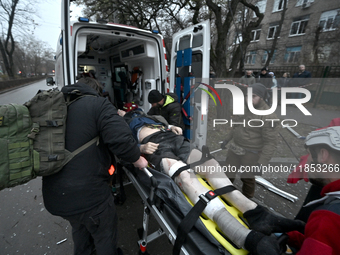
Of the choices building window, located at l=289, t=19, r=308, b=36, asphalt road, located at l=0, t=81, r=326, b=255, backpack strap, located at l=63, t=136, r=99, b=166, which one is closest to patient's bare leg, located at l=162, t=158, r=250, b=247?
backpack strap, located at l=63, t=136, r=99, b=166

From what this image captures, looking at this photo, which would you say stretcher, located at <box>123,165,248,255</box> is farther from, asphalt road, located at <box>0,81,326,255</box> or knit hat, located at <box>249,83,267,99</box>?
knit hat, located at <box>249,83,267,99</box>

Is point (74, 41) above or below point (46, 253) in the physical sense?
above

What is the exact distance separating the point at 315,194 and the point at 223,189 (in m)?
0.71

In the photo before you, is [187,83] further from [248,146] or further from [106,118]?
[106,118]

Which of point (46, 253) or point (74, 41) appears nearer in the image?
point (46, 253)

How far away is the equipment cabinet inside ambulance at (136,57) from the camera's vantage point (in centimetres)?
284

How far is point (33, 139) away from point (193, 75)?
2589 mm

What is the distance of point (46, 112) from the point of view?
49.3 inches

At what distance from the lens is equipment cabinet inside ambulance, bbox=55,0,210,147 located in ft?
9.31

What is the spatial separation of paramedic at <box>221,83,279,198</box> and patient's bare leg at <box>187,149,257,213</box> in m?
0.69

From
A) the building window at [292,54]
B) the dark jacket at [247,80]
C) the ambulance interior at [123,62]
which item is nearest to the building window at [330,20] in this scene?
the building window at [292,54]

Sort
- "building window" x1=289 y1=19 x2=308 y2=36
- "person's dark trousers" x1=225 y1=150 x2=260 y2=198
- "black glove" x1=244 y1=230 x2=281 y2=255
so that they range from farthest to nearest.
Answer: "building window" x1=289 y1=19 x2=308 y2=36, "person's dark trousers" x1=225 y1=150 x2=260 y2=198, "black glove" x1=244 y1=230 x2=281 y2=255

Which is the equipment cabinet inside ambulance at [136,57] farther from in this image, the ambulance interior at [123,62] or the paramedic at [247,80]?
the paramedic at [247,80]

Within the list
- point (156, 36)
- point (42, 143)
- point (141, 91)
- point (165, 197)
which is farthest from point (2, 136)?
point (141, 91)
